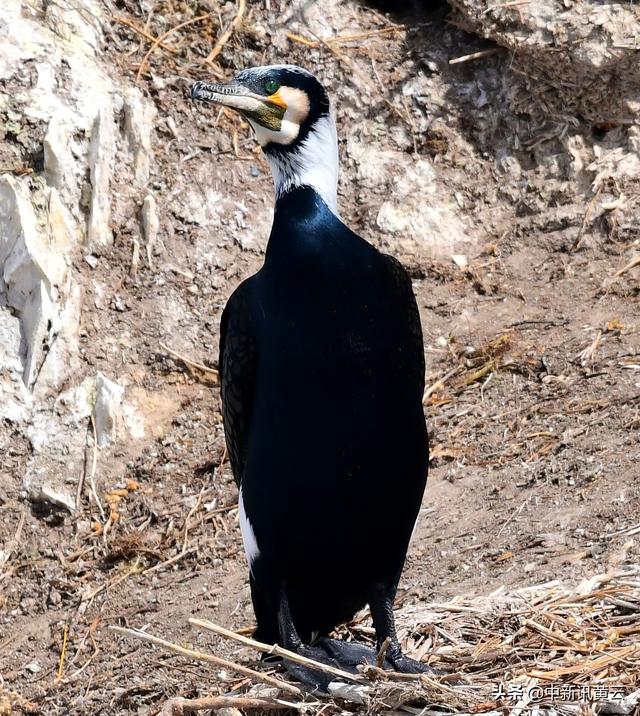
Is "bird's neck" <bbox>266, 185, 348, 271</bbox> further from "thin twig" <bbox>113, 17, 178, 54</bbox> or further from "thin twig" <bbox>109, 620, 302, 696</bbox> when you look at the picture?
"thin twig" <bbox>113, 17, 178, 54</bbox>

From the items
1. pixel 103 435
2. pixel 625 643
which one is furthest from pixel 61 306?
pixel 625 643

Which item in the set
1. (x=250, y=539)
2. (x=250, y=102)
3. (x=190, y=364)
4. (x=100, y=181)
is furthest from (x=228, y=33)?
(x=250, y=539)

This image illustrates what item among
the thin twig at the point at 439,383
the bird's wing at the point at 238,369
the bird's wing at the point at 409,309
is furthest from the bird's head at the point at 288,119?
the thin twig at the point at 439,383

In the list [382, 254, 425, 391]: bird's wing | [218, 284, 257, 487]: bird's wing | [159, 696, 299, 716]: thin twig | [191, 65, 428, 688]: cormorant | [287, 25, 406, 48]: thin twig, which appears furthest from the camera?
[287, 25, 406, 48]: thin twig

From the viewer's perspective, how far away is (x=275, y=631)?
14.2 ft

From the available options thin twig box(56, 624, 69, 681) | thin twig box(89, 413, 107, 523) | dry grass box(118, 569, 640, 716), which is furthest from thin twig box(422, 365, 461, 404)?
thin twig box(56, 624, 69, 681)

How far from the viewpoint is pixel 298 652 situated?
4.02 metres

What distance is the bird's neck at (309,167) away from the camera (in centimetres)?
407

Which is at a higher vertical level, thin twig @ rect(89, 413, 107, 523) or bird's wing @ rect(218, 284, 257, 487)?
bird's wing @ rect(218, 284, 257, 487)

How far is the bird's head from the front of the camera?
13.4ft

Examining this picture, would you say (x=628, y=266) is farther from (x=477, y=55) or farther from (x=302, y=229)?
(x=302, y=229)

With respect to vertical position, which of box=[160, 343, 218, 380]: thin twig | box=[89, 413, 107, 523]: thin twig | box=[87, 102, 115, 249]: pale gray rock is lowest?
box=[89, 413, 107, 523]: thin twig

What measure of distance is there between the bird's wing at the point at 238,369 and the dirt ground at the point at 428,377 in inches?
32.7

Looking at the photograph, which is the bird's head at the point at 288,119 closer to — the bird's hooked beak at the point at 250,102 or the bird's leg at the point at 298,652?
the bird's hooked beak at the point at 250,102
